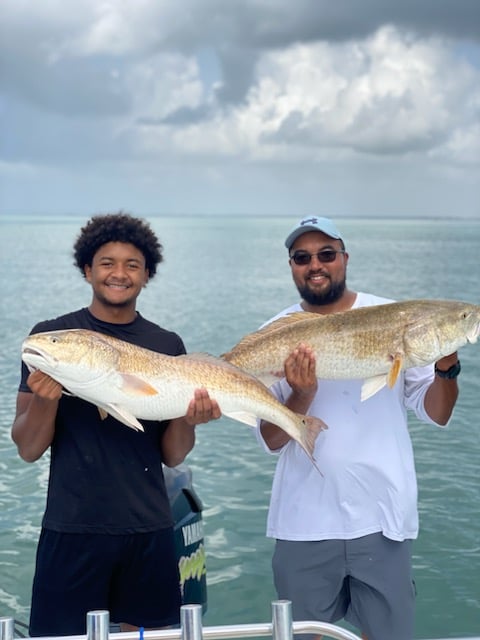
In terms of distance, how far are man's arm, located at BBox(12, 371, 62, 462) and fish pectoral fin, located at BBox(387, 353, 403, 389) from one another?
1.48 m

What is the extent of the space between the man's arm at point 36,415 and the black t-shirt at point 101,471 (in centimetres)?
9

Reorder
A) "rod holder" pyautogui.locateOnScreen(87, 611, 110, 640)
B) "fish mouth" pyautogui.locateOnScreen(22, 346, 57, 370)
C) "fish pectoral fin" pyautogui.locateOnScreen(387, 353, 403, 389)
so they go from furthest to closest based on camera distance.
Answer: "fish pectoral fin" pyautogui.locateOnScreen(387, 353, 403, 389) → "fish mouth" pyautogui.locateOnScreen(22, 346, 57, 370) → "rod holder" pyautogui.locateOnScreen(87, 611, 110, 640)

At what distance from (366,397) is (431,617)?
3.49m

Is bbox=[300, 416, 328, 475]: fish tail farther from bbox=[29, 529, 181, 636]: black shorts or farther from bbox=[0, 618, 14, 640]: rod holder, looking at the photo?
bbox=[0, 618, 14, 640]: rod holder

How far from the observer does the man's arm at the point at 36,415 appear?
3383 millimetres

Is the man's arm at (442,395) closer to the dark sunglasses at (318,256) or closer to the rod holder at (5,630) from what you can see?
the dark sunglasses at (318,256)

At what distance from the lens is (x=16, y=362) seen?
645 inches

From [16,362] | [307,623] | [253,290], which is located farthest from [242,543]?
[253,290]

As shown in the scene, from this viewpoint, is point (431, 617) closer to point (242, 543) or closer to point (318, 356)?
point (242, 543)

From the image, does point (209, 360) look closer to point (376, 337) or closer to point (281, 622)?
point (376, 337)

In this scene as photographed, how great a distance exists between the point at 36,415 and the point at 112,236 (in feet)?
3.08

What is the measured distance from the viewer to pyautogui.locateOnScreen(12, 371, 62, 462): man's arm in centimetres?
338

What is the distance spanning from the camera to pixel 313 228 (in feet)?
13.0

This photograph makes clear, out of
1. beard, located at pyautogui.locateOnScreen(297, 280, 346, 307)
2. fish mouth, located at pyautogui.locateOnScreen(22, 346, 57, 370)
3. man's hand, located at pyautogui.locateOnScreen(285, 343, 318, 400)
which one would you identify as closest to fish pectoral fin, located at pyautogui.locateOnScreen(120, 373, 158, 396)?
fish mouth, located at pyautogui.locateOnScreen(22, 346, 57, 370)
